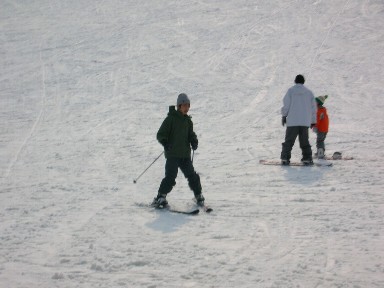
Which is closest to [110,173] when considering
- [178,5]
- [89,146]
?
[89,146]

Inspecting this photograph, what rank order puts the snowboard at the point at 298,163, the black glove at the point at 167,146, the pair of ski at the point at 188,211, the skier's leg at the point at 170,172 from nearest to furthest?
the pair of ski at the point at 188,211, the black glove at the point at 167,146, the skier's leg at the point at 170,172, the snowboard at the point at 298,163

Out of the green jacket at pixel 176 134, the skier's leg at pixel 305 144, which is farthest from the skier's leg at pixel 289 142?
the green jacket at pixel 176 134

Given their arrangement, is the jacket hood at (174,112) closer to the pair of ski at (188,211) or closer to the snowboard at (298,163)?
the pair of ski at (188,211)

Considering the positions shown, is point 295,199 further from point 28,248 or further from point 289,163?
point 28,248

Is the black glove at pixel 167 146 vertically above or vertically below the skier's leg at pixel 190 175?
above

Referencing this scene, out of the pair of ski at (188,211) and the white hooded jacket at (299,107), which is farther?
the white hooded jacket at (299,107)

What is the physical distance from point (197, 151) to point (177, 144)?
13.7 ft

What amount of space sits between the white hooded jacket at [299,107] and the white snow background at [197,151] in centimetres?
87

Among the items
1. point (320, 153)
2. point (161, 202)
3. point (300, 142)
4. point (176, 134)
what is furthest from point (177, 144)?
point (320, 153)

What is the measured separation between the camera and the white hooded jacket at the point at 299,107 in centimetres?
1002

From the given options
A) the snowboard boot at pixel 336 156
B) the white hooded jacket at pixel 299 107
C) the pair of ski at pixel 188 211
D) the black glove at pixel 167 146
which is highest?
the white hooded jacket at pixel 299 107

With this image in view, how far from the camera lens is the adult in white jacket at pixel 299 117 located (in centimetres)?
1002

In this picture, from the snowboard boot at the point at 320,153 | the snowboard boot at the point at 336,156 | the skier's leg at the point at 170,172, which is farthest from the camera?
the snowboard boot at the point at 320,153

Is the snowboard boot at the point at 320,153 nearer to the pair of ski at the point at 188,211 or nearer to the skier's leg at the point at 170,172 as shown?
the pair of ski at the point at 188,211
